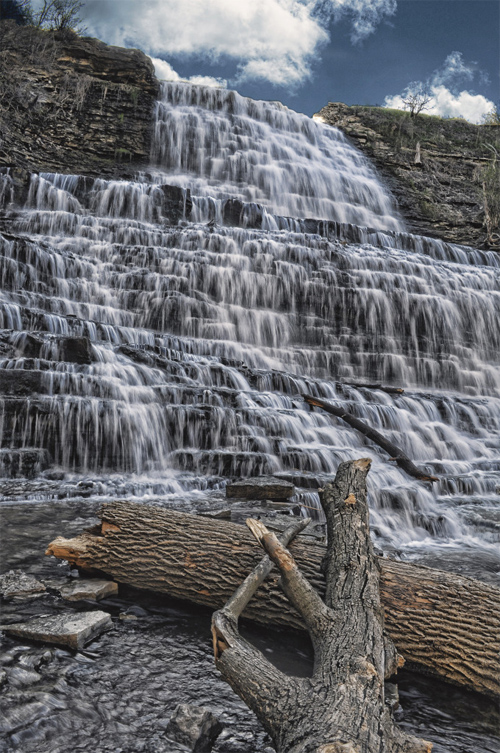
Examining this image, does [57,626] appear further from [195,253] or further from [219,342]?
[195,253]

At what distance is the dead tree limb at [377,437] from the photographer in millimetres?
8695

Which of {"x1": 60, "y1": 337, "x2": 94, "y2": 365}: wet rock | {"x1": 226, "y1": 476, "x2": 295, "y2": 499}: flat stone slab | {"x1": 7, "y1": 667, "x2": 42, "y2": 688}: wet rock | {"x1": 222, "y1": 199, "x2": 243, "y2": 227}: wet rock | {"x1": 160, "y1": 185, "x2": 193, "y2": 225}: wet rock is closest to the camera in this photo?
{"x1": 7, "y1": 667, "x2": 42, "y2": 688}: wet rock

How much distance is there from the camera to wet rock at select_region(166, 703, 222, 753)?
2277 mm

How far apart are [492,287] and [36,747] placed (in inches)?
766

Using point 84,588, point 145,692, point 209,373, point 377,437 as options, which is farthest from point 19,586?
point 209,373

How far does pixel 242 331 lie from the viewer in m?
15.2

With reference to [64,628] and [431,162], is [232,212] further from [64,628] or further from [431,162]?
[64,628]

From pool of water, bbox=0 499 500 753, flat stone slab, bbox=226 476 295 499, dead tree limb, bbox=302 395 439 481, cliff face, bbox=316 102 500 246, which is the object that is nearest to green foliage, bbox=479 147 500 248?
cliff face, bbox=316 102 500 246

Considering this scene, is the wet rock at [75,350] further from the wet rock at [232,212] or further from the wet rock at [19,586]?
the wet rock at [232,212]

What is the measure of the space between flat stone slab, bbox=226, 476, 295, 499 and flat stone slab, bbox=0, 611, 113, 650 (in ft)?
12.7

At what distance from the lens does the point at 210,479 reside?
7855mm

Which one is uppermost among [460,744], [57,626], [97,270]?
[97,270]

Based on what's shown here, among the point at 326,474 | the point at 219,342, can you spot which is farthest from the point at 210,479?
the point at 219,342

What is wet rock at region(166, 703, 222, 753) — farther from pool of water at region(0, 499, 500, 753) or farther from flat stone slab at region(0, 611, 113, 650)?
flat stone slab at region(0, 611, 113, 650)
